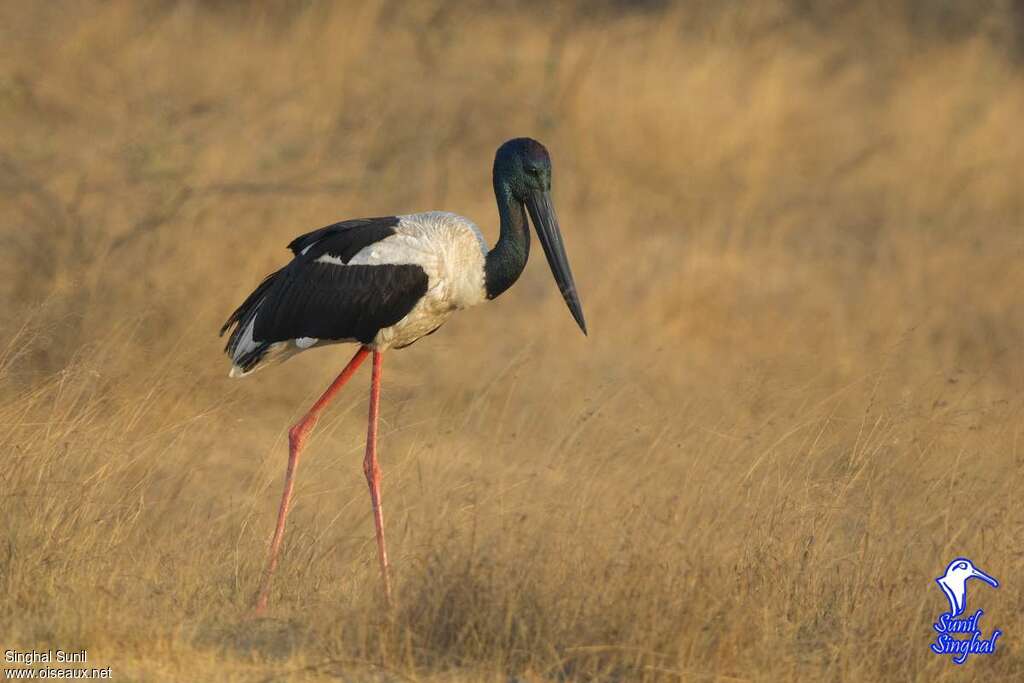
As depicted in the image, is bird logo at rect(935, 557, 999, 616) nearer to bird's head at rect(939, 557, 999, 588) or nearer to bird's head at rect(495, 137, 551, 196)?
bird's head at rect(939, 557, 999, 588)

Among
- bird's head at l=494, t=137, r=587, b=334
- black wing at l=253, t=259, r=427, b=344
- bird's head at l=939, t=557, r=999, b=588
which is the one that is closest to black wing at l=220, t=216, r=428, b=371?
black wing at l=253, t=259, r=427, b=344

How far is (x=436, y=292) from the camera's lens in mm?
5840

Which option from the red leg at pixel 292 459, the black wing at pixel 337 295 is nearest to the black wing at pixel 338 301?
the black wing at pixel 337 295

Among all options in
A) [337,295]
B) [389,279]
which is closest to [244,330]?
[337,295]

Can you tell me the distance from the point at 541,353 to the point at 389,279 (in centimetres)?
342

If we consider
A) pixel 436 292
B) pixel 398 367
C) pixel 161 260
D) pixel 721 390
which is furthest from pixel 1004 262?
pixel 436 292

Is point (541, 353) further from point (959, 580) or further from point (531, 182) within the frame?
point (959, 580)

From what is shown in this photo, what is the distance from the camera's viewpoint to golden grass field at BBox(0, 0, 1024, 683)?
4.72 metres

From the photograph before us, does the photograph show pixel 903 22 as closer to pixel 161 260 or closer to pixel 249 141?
pixel 249 141

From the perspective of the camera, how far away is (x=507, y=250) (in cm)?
593

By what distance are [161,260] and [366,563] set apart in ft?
12.2

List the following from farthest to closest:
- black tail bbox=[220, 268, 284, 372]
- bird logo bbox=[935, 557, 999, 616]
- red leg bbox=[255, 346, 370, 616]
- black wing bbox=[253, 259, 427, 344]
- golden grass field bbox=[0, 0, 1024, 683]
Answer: black tail bbox=[220, 268, 284, 372] < black wing bbox=[253, 259, 427, 344] < red leg bbox=[255, 346, 370, 616] < bird logo bbox=[935, 557, 999, 616] < golden grass field bbox=[0, 0, 1024, 683]

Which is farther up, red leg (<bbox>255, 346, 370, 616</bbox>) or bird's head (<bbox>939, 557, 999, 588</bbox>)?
red leg (<bbox>255, 346, 370, 616</bbox>)

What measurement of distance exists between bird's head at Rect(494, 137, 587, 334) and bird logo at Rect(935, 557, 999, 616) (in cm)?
158
